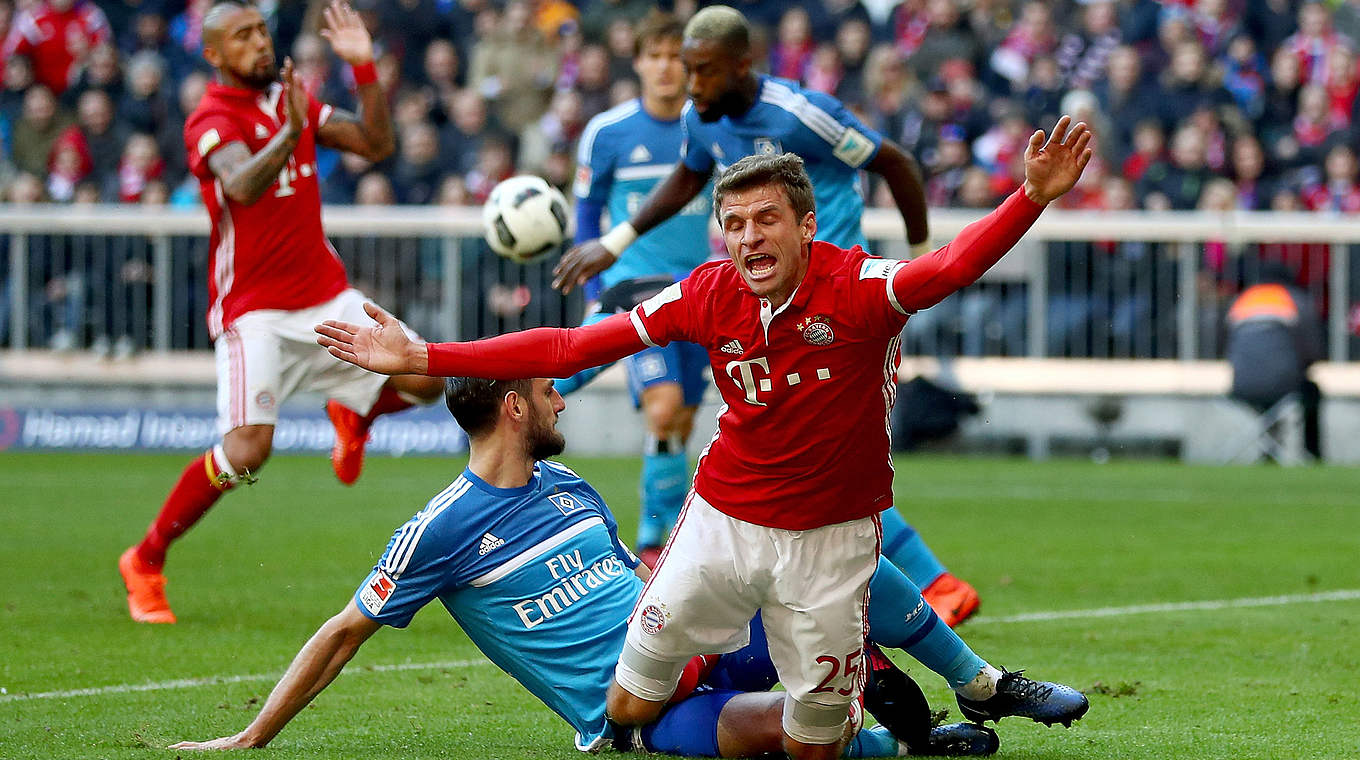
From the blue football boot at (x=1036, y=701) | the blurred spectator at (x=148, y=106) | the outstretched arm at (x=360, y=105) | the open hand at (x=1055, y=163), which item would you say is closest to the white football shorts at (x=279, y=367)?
the outstretched arm at (x=360, y=105)

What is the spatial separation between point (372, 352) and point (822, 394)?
1113 mm

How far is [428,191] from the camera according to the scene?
55.1 ft

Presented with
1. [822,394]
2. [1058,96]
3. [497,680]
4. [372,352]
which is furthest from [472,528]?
[1058,96]

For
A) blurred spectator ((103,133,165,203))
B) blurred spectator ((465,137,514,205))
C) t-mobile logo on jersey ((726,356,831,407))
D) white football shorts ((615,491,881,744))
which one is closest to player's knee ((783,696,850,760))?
white football shorts ((615,491,881,744))

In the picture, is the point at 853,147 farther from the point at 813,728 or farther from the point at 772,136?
the point at 813,728

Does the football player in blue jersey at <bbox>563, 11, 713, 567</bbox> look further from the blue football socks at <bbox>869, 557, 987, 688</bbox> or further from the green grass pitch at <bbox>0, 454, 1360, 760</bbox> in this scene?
the blue football socks at <bbox>869, 557, 987, 688</bbox>

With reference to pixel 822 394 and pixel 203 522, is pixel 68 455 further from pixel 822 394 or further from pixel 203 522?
pixel 822 394

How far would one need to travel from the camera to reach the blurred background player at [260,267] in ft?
25.0

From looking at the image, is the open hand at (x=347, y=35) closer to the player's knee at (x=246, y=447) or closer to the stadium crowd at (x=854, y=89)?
the player's knee at (x=246, y=447)

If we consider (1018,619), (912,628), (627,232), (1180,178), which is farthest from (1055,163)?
(1180,178)

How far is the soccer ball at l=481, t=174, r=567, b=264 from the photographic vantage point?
28.2 ft

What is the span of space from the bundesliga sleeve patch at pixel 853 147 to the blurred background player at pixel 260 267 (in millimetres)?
2089

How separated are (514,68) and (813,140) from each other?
35.5 ft

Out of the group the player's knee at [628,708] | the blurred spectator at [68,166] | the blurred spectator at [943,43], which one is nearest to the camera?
the player's knee at [628,708]
